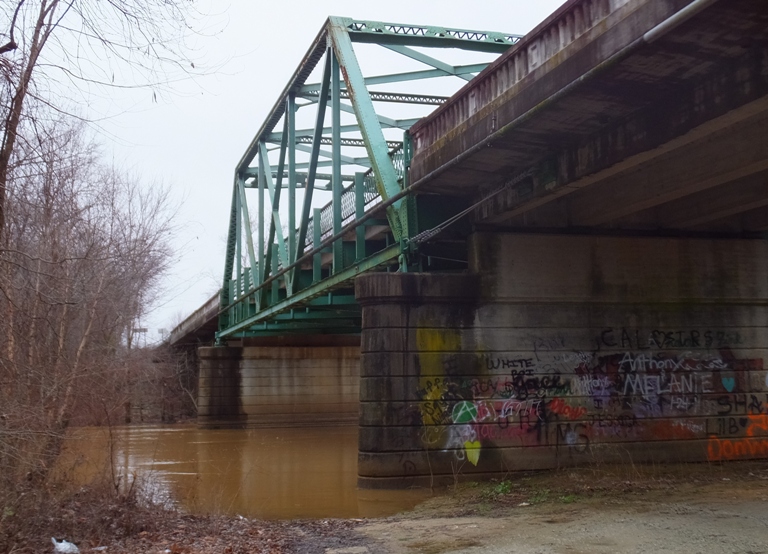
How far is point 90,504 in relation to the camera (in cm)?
984

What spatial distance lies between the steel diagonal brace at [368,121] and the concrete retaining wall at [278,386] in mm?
22923

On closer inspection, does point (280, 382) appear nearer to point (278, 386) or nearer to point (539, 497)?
point (278, 386)

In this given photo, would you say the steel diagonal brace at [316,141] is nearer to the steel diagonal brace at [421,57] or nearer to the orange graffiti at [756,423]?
the steel diagonal brace at [421,57]

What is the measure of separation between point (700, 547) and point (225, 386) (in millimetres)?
32866

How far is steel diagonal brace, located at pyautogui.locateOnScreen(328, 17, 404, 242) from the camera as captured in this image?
1517cm

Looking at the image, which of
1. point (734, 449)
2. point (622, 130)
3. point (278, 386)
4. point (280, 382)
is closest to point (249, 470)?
point (734, 449)

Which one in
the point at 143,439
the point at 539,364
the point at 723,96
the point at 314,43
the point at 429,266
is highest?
the point at 314,43

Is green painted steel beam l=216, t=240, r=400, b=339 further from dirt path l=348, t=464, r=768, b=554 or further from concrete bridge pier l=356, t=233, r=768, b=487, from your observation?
dirt path l=348, t=464, r=768, b=554

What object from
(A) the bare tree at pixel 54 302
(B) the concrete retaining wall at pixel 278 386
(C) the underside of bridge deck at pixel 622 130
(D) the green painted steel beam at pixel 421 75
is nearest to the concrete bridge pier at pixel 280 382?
(B) the concrete retaining wall at pixel 278 386

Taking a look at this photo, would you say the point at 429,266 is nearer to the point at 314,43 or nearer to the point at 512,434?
the point at 512,434

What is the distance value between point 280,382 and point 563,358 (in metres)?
26.7

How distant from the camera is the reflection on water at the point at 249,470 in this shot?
12180 mm

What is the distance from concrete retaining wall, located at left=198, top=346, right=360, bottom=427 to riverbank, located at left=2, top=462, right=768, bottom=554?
2658 cm

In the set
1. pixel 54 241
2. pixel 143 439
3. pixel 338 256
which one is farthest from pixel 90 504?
pixel 143 439
